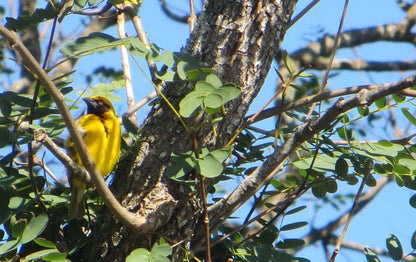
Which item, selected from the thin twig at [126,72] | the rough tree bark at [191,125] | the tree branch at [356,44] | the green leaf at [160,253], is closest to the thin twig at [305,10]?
the rough tree bark at [191,125]

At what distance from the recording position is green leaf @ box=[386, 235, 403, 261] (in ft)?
8.70

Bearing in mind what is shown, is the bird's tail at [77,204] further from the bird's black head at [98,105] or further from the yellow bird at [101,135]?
the bird's black head at [98,105]

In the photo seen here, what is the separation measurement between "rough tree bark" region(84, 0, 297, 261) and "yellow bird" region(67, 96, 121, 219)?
0.69m

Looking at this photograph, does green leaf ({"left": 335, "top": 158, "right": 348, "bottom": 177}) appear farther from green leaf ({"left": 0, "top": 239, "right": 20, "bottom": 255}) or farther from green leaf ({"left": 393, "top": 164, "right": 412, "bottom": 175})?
green leaf ({"left": 0, "top": 239, "right": 20, "bottom": 255})

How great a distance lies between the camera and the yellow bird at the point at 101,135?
3.40 meters

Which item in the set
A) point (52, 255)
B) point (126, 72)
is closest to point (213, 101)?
point (52, 255)

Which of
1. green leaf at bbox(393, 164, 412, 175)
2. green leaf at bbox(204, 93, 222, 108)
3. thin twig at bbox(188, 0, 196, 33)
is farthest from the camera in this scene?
thin twig at bbox(188, 0, 196, 33)

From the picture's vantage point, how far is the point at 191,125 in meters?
2.48

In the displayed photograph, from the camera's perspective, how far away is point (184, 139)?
250 centimetres

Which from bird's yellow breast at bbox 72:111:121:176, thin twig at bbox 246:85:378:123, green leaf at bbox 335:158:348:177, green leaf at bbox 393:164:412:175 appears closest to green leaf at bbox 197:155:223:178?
thin twig at bbox 246:85:378:123

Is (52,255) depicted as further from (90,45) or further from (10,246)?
(90,45)

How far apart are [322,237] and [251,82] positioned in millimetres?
3487

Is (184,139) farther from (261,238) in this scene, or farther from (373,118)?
(373,118)

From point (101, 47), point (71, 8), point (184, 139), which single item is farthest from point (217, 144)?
point (71, 8)
